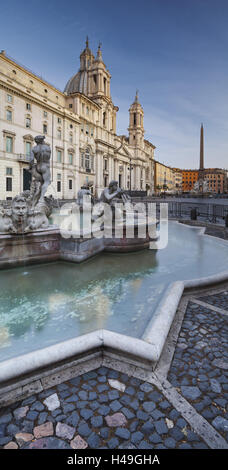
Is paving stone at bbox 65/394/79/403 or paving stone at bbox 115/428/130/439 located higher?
paving stone at bbox 65/394/79/403

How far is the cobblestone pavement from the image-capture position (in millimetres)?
1506

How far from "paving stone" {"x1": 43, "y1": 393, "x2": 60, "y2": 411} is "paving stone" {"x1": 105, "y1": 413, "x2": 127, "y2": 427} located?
0.38 m

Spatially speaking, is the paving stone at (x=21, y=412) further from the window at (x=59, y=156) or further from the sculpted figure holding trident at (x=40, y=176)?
the window at (x=59, y=156)

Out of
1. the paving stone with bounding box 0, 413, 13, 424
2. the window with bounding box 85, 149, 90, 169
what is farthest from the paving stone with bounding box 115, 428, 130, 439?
the window with bounding box 85, 149, 90, 169

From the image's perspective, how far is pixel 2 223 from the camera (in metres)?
4.51

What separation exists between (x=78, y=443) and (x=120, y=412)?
35 cm

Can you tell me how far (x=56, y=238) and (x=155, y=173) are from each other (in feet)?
318

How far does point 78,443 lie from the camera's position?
4.88 ft

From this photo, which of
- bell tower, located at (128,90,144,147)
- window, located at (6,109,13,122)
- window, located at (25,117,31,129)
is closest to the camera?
window, located at (6,109,13,122)

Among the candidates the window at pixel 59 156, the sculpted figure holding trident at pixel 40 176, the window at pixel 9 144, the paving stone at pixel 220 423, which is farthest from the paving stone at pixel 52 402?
the window at pixel 59 156

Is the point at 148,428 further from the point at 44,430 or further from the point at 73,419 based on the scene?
the point at 44,430

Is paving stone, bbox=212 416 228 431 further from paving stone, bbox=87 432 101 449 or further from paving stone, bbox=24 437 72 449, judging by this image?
paving stone, bbox=24 437 72 449

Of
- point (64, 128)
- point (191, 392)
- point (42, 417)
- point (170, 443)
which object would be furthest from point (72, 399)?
point (64, 128)
